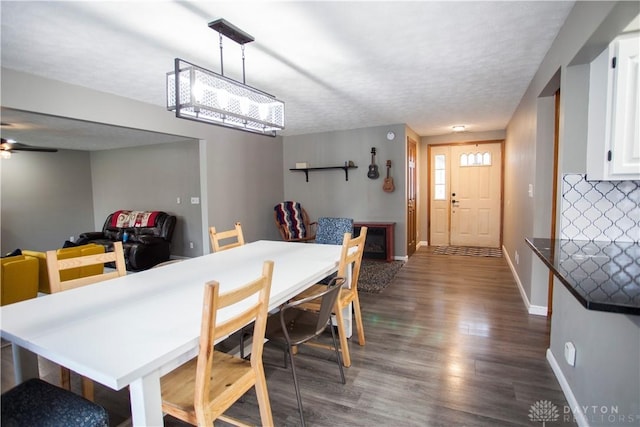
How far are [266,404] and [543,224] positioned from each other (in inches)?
108

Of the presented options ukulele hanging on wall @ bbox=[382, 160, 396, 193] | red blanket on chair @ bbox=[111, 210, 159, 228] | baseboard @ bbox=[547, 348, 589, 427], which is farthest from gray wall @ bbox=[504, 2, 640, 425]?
red blanket on chair @ bbox=[111, 210, 159, 228]

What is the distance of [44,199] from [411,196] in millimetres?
7470

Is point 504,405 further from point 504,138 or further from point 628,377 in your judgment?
point 504,138

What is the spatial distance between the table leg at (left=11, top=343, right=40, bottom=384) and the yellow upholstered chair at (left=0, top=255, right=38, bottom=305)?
1745 millimetres

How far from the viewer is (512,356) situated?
2.38 m

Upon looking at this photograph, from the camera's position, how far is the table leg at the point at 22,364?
1.46 m

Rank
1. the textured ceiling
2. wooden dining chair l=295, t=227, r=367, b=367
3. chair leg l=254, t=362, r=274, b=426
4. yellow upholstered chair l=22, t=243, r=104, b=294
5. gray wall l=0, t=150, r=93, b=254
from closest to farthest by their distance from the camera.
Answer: chair leg l=254, t=362, r=274, b=426 < the textured ceiling < wooden dining chair l=295, t=227, r=367, b=367 < yellow upholstered chair l=22, t=243, r=104, b=294 < gray wall l=0, t=150, r=93, b=254

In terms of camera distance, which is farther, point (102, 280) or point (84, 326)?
point (102, 280)

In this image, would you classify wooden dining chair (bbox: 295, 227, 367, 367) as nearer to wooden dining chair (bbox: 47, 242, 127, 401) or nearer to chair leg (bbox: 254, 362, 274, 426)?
chair leg (bbox: 254, 362, 274, 426)

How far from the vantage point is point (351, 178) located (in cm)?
600

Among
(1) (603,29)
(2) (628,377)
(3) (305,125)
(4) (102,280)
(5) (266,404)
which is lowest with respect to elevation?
(5) (266,404)

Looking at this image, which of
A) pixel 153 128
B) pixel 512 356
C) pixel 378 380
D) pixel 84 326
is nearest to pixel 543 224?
pixel 512 356

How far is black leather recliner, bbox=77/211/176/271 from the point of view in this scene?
5090 mm

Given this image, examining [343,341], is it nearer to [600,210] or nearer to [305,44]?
[600,210]
